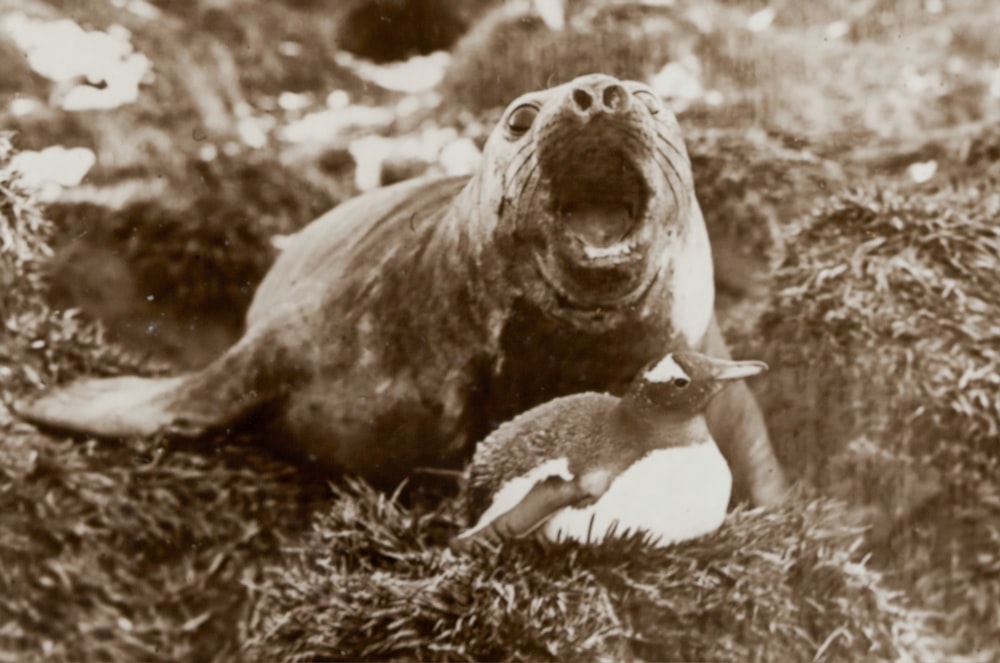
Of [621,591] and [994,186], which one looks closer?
[621,591]

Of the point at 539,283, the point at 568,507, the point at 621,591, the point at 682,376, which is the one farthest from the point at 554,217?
the point at 621,591

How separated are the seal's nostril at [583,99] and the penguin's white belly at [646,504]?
49cm

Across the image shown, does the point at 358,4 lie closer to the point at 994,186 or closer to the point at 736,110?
the point at 736,110

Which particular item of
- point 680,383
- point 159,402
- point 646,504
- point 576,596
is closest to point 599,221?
point 680,383

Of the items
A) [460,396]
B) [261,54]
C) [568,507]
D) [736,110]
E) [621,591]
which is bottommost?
[621,591]

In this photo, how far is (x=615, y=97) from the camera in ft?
5.68

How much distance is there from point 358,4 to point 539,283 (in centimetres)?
55

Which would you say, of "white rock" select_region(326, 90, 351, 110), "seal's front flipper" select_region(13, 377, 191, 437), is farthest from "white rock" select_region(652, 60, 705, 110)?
"seal's front flipper" select_region(13, 377, 191, 437)

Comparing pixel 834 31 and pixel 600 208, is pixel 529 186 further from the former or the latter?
pixel 834 31

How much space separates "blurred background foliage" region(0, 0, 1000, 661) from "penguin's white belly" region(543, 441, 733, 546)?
0.29ft

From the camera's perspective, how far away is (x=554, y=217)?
1.72m

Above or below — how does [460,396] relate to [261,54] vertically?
below

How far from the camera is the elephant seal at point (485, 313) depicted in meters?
1.72

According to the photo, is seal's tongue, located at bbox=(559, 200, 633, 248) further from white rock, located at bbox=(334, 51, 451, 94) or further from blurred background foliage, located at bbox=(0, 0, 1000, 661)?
white rock, located at bbox=(334, 51, 451, 94)
